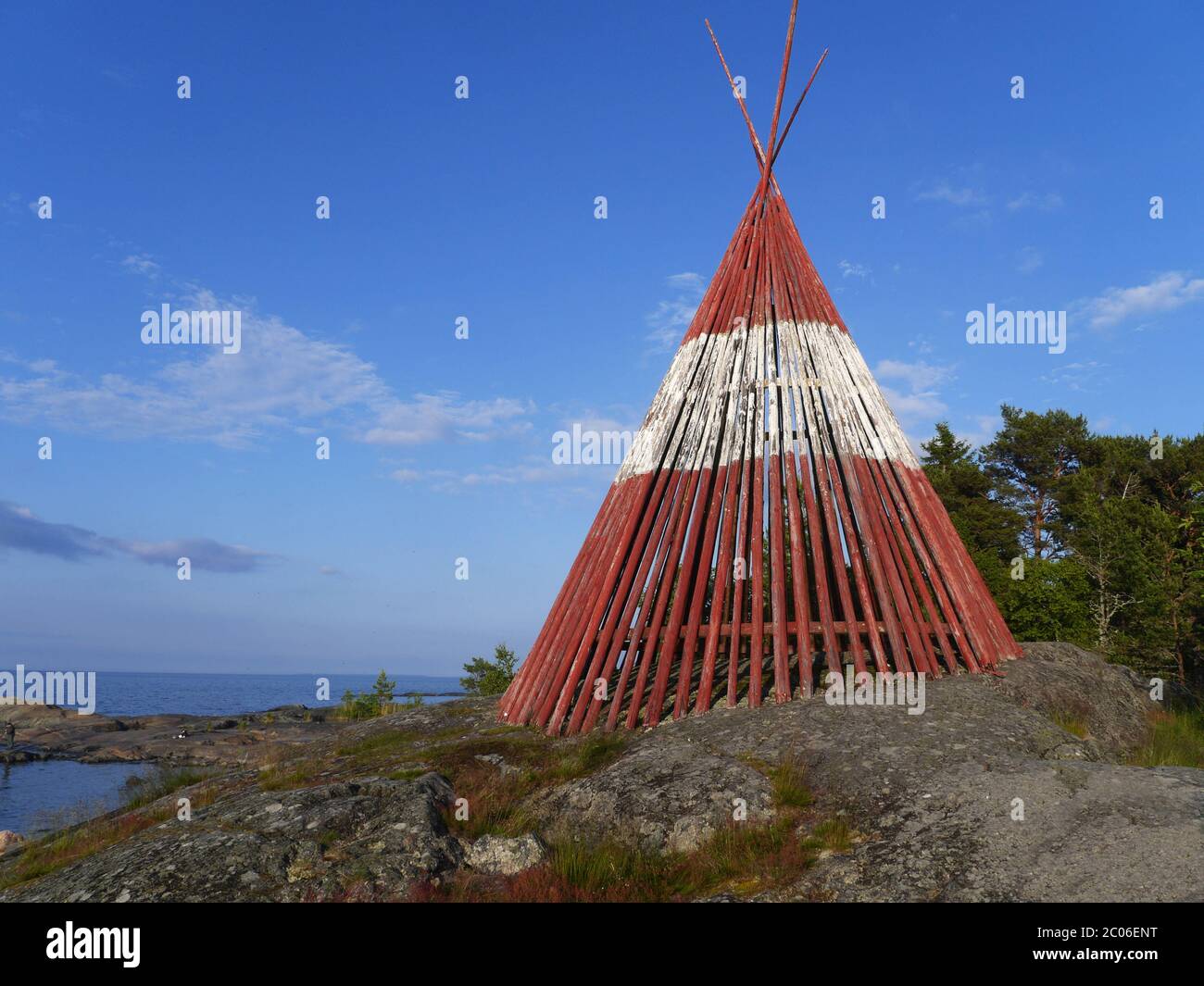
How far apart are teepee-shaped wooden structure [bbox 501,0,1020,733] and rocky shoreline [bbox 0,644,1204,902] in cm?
70

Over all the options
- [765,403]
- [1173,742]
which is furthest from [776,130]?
[1173,742]

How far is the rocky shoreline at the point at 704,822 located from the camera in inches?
215

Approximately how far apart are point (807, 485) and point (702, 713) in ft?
10.1

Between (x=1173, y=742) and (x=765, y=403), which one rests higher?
(x=765, y=403)

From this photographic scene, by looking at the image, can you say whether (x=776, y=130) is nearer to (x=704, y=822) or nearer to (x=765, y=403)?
(x=765, y=403)

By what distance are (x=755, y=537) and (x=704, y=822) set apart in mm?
3889

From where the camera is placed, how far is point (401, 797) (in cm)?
682

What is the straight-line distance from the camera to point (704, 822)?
6.43 meters

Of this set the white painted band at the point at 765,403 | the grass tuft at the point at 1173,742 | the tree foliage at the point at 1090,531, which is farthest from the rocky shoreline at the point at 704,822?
the tree foliage at the point at 1090,531

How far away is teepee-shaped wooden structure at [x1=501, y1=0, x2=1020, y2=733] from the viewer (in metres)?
9.26

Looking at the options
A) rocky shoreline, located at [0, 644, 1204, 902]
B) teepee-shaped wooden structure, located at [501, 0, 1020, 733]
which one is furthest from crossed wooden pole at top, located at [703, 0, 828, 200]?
rocky shoreline, located at [0, 644, 1204, 902]

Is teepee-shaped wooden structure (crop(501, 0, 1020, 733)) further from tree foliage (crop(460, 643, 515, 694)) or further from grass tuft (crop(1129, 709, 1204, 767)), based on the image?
tree foliage (crop(460, 643, 515, 694))
